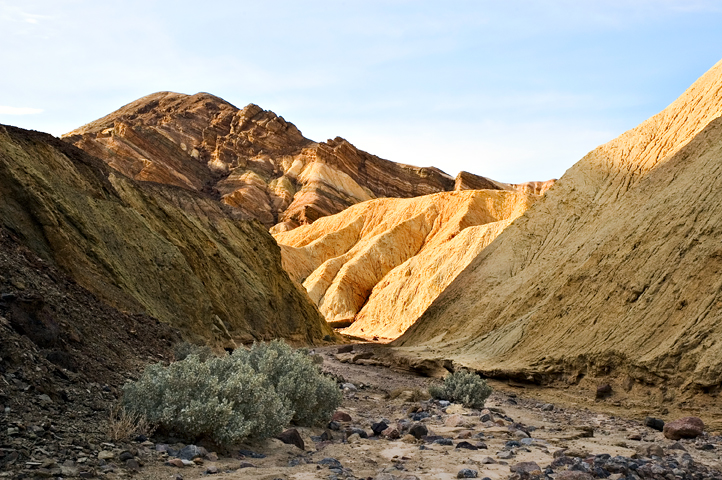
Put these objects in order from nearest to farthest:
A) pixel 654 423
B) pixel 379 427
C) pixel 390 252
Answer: pixel 379 427, pixel 654 423, pixel 390 252

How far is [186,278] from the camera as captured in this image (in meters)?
21.8

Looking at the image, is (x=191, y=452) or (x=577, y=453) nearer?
(x=191, y=452)

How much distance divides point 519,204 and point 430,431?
190ft

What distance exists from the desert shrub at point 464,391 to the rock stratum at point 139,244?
7086 mm

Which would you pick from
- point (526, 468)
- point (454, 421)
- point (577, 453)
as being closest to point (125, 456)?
point (526, 468)

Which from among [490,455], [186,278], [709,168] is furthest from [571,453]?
[186,278]

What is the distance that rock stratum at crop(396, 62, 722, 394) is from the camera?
43.8ft

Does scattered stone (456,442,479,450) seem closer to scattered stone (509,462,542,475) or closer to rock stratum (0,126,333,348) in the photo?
scattered stone (509,462,542,475)

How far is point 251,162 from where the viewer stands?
98688 millimetres

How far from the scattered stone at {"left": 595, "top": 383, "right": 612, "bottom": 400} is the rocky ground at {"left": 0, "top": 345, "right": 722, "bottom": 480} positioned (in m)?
1.99

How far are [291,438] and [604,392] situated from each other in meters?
8.63

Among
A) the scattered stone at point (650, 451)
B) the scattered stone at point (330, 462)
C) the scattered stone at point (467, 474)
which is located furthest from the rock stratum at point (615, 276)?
the scattered stone at point (330, 462)

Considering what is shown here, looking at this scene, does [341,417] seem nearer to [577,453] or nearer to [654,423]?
[577,453]

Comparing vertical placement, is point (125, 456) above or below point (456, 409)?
above
